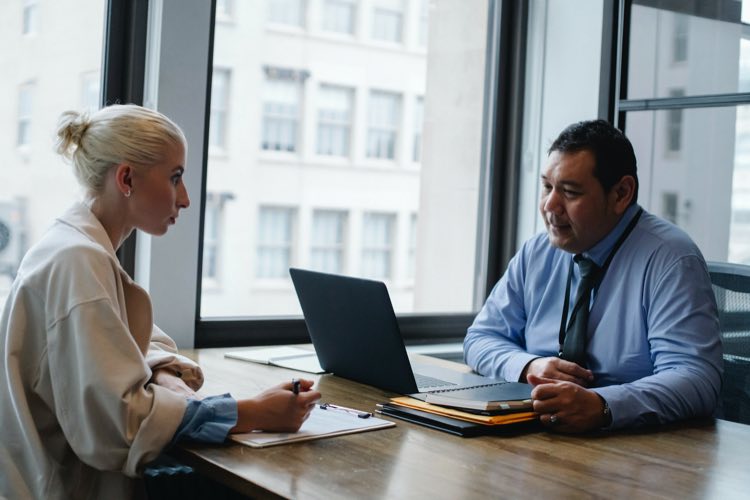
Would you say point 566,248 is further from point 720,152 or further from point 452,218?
point 452,218

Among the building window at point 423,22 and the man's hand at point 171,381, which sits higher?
the building window at point 423,22

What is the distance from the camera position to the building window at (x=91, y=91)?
102 inches

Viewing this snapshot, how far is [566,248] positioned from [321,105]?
1.24 meters

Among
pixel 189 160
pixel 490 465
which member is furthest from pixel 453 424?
pixel 189 160

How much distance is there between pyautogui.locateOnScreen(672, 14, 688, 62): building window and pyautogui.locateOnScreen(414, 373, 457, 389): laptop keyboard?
1.61 meters

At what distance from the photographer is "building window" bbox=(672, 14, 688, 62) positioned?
9.84 ft

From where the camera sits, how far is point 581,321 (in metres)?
2.14

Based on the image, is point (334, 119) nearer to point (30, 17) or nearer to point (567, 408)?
Answer: point (30, 17)

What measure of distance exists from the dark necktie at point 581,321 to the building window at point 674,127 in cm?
104

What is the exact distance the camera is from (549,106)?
348cm

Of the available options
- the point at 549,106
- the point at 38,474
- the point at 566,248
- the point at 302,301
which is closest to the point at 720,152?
the point at 549,106

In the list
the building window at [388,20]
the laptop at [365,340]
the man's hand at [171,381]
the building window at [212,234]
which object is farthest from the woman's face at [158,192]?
the building window at [388,20]

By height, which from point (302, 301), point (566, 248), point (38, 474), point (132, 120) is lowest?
point (38, 474)

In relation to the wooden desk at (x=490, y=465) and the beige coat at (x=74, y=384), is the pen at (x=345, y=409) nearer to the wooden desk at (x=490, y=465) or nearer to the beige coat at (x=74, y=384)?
the wooden desk at (x=490, y=465)
